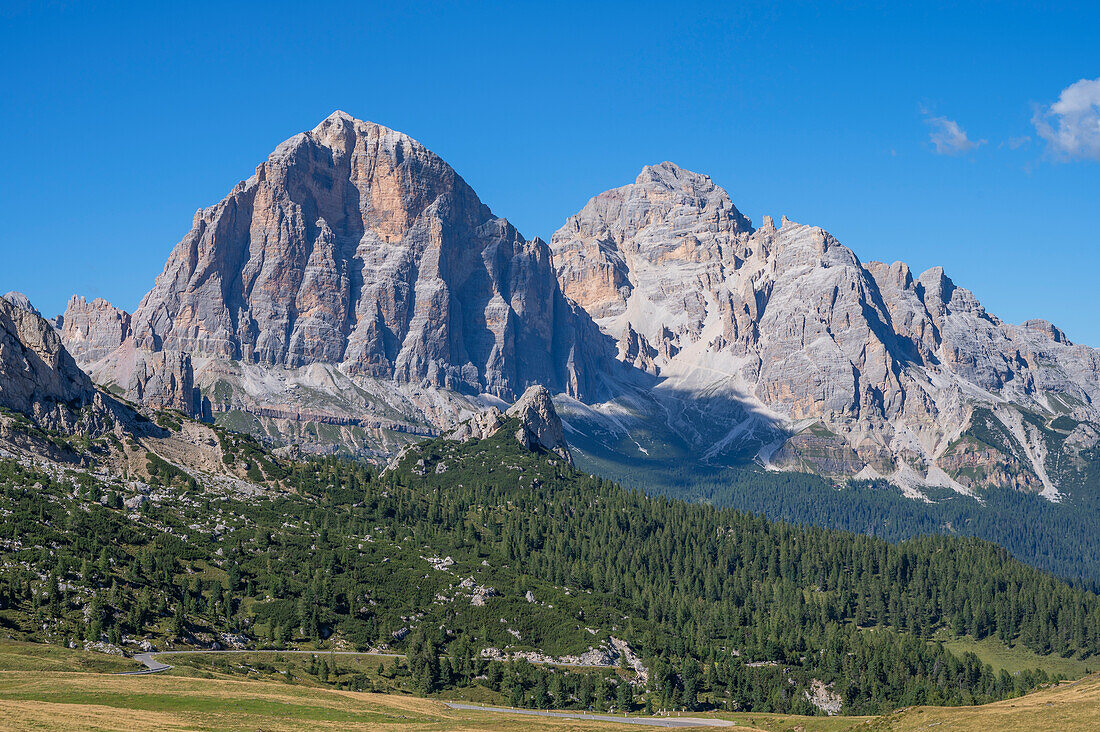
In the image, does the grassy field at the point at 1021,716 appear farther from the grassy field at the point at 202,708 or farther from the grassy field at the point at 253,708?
the grassy field at the point at 202,708

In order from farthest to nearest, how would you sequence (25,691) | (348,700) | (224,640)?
(224,640) → (348,700) → (25,691)

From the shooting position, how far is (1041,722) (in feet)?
371

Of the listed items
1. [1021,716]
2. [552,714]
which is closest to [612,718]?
[552,714]

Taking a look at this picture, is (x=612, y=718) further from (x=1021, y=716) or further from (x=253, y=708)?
(x=1021, y=716)

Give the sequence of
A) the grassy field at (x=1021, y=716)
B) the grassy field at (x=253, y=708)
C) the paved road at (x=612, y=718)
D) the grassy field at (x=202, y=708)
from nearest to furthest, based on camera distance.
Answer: the grassy field at (x=1021, y=716) < the grassy field at (x=253, y=708) < the grassy field at (x=202, y=708) < the paved road at (x=612, y=718)

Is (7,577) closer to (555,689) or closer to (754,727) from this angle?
(555,689)

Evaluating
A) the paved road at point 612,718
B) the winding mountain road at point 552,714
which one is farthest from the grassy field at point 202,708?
the paved road at point 612,718

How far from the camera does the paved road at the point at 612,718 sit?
552 feet

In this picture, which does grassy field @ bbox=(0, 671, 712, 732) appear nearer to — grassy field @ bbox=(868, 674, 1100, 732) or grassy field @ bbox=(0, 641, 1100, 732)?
grassy field @ bbox=(0, 641, 1100, 732)

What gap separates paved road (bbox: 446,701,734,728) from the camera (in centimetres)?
16812

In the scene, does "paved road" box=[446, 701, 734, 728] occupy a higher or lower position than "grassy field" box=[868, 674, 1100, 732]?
lower

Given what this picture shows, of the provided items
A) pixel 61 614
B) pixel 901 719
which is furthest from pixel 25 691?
pixel 901 719

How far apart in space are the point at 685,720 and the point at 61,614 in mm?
100524

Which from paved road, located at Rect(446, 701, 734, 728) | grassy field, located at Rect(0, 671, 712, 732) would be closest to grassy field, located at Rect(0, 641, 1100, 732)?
grassy field, located at Rect(0, 671, 712, 732)
